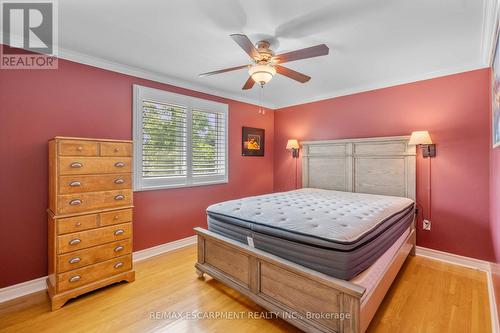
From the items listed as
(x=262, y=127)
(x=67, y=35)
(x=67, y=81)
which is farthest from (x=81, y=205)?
(x=262, y=127)

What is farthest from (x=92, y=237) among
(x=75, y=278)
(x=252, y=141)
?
(x=252, y=141)

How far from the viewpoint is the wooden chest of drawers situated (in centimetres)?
216

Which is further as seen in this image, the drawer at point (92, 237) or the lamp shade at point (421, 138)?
the lamp shade at point (421, 138)

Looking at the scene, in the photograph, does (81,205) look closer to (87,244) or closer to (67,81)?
(87,244)

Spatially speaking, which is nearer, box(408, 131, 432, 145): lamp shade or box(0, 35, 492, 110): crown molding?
box(0, 35, 492, 110): crown molding

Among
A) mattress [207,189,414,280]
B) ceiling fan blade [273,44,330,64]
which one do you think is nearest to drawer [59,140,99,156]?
mattress [207,189,414,280]

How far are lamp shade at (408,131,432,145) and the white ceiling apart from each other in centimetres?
83

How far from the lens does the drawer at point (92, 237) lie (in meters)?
2.18

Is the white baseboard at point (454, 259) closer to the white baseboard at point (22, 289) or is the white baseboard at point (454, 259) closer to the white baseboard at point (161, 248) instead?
Answer: the white baseboard at point (161, 248)

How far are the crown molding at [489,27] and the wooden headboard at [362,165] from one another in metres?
1.19

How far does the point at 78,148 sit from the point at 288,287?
2.26 m

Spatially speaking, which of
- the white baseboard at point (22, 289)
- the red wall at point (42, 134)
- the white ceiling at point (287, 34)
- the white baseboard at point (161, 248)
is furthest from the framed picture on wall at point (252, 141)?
the white baseboard at point (22, 289)

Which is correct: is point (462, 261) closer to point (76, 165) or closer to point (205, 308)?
point (205, 308)

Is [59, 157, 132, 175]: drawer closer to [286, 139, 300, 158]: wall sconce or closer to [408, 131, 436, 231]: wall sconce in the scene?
[286, 139, 300, 158]: wall sconce
